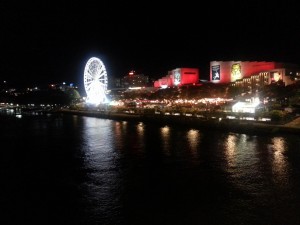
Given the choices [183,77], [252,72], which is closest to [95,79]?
[252,72]

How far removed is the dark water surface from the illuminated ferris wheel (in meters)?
31.3

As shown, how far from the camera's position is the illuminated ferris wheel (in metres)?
47.8

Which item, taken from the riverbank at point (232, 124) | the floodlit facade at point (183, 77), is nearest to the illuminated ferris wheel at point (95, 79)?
the riverbank at point (232, 124)

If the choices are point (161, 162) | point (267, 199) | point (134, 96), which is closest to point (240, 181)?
point (267, 199)

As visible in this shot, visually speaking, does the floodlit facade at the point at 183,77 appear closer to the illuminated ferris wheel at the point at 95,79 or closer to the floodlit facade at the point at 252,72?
the floodlit facade at the point at 252,72

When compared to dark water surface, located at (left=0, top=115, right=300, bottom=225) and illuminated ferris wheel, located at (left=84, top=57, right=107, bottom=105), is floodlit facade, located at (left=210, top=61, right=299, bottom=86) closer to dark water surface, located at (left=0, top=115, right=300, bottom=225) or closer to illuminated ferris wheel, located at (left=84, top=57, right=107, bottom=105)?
illuminated ferris wheel, located at (left=84, top=57, right=107, bottom=105)

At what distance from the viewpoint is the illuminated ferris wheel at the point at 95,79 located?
4778 centimetres

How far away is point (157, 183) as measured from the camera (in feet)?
31.7

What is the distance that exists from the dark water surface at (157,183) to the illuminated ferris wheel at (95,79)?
3129cm

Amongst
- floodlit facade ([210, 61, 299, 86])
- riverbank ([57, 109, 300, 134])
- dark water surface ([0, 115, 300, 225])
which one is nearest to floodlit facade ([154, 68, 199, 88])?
floodlit facade ([210, 61, 299, 86])

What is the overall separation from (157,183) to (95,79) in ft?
134

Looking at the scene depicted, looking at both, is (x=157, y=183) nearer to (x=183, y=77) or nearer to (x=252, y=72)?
(x=252, y=72)

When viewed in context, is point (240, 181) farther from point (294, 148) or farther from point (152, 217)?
point (294, 148)

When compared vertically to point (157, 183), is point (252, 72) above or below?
above
